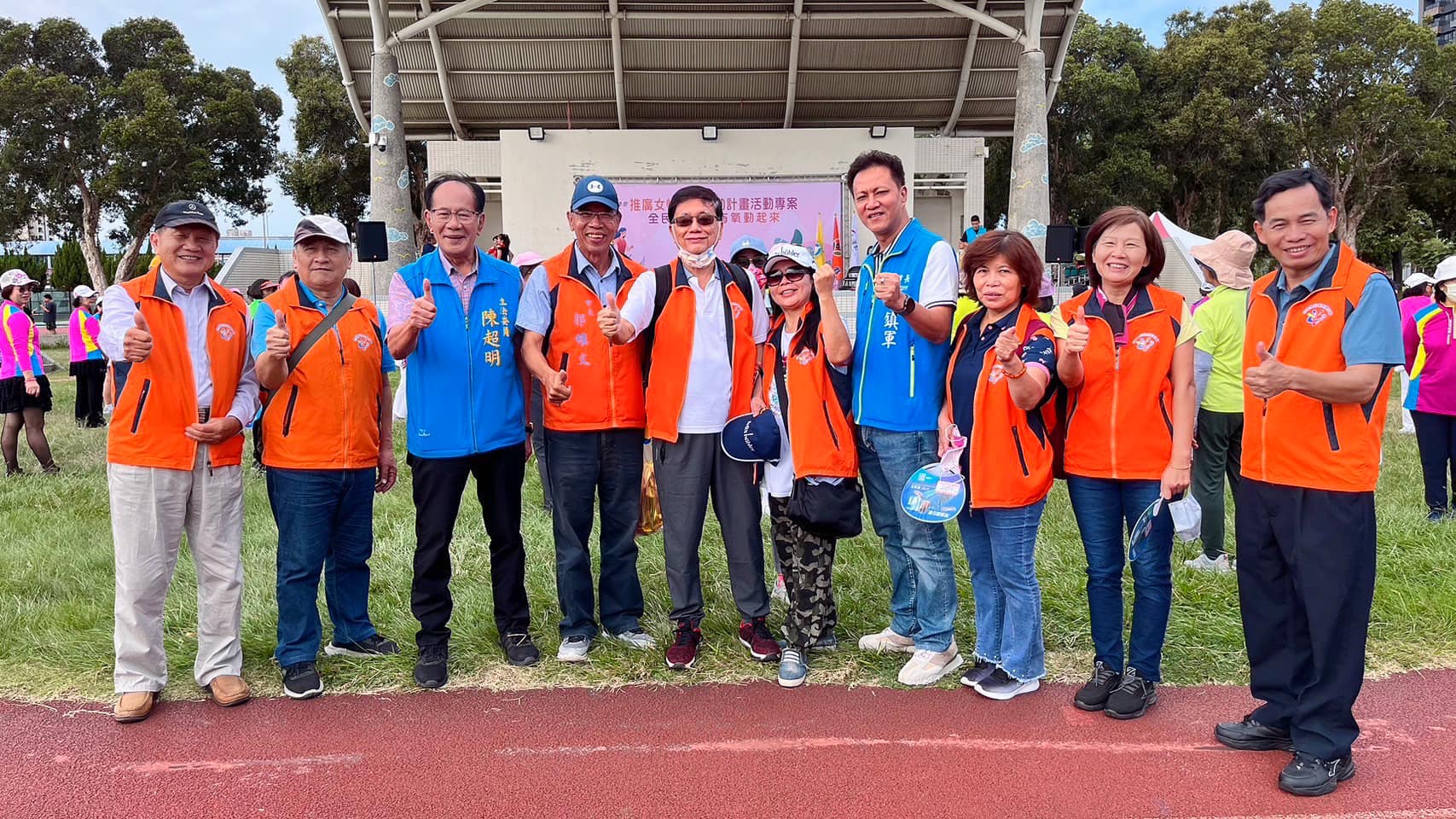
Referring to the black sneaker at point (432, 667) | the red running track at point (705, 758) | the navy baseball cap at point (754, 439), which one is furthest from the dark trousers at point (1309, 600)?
the black sneaker at point (432, 667)

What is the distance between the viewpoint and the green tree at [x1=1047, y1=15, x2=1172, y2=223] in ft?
90.7

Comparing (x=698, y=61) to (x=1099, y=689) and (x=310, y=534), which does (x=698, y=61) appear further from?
(x=1099, y=689)

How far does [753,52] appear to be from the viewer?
56.3 ft

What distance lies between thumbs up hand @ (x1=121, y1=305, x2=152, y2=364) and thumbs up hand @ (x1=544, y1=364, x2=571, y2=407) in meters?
1.48

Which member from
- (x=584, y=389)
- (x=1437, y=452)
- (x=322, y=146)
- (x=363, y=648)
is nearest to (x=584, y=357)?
(x=584, y=389)

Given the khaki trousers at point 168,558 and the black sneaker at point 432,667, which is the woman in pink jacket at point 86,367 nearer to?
the khaki trousers at point 168,558

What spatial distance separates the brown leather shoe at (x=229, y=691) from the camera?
3820mm

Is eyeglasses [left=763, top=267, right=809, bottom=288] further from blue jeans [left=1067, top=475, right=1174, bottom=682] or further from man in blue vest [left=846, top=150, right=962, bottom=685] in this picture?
blue jeans [left=1067, top=475, right=1174, bottom=682]

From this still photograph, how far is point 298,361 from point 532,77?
50.7ft

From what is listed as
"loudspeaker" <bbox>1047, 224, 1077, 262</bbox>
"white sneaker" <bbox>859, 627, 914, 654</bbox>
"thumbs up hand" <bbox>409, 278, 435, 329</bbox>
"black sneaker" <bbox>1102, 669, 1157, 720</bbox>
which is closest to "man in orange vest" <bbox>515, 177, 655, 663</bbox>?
"thumbs up hand" <bbox>409, 278, 435, 329</bbox>

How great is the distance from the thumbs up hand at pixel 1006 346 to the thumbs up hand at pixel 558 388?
1.69 meters

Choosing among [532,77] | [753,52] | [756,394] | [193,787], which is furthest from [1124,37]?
[193,787]

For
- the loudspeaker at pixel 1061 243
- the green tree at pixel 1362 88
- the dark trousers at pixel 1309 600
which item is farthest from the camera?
the green tree at pixel 1362 88

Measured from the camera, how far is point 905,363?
12.2 ft
